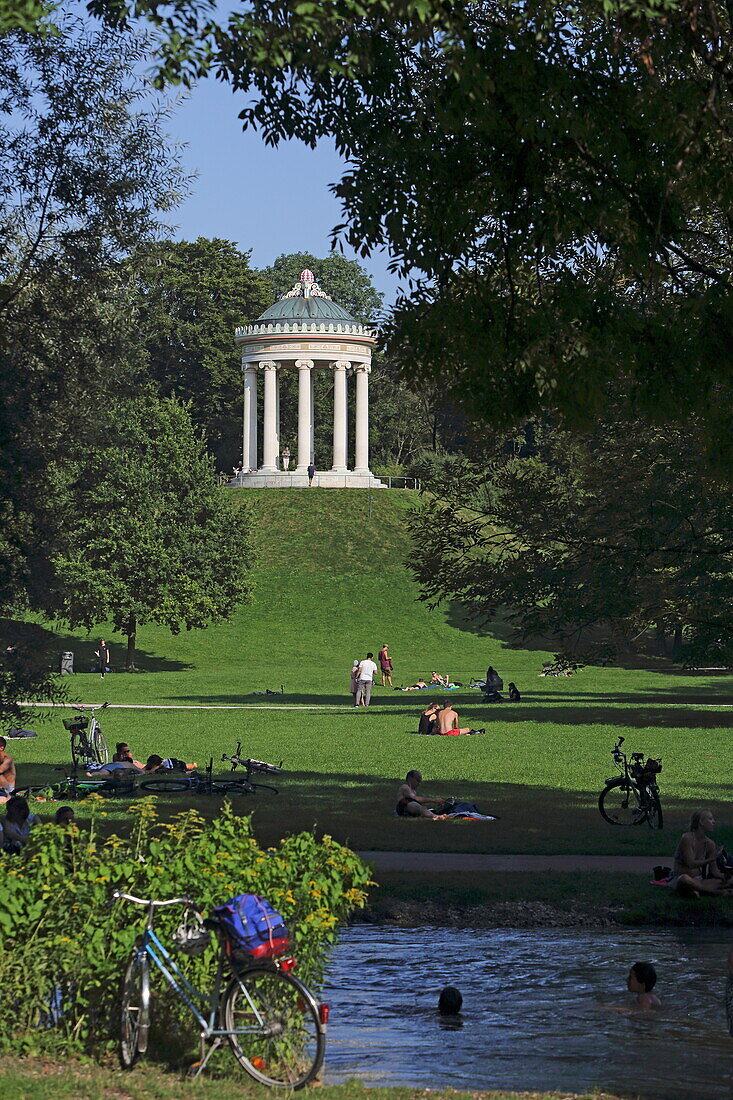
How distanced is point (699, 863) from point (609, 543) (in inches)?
463

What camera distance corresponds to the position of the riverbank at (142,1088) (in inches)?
306

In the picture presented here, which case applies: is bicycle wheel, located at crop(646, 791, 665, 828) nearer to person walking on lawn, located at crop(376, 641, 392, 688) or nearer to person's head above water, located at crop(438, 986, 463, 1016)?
person's head above water, located at crop(438, 986, 463, 1016)

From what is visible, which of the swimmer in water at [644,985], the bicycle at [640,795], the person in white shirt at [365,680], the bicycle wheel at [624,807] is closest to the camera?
the swimmer in water at [644,985]

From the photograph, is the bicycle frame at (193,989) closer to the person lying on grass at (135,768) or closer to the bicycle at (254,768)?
the bicycle at (254,768)

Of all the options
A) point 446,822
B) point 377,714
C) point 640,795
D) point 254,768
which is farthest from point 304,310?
point 640,795

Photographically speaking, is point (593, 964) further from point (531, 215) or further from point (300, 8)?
point (300, 8)

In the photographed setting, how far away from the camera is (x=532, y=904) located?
48.5ft

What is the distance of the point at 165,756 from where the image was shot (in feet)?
88.1

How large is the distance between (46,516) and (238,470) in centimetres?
7239

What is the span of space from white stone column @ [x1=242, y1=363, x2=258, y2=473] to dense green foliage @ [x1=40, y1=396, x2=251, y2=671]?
2646 cm

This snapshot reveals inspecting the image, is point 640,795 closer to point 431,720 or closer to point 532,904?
point 532,904

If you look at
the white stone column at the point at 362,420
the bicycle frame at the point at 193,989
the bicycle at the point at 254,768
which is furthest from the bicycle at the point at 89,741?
the white stone column at the point at 362,420

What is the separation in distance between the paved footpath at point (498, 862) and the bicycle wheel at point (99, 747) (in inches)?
350

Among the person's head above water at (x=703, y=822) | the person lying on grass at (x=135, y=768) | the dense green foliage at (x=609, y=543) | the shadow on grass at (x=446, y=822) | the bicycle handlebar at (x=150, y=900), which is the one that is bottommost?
the shadow on grass at (x=446, y=822)
